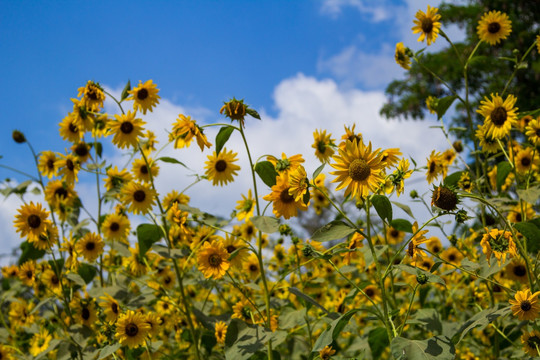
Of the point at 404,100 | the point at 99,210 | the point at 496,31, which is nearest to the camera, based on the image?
the point at 99,210

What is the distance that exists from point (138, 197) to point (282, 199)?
0.97 m

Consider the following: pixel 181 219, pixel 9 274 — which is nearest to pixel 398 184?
pixel 181 219

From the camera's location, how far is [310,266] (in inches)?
115

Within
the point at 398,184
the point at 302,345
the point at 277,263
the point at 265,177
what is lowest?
the point at 302,345

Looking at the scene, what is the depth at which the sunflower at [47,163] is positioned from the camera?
290cm

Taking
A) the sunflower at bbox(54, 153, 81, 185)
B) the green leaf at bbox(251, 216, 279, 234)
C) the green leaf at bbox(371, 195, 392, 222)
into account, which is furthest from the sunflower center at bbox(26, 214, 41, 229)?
the green leaf at bbox(371, 195, 392, 222)

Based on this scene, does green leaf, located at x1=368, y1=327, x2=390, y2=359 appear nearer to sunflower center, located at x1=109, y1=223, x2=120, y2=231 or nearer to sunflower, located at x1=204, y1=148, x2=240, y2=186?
sunflower, located at x1=204, y1=148, x2=240, y2=186

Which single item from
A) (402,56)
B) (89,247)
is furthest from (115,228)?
(402,56)

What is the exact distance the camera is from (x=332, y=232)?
154cm

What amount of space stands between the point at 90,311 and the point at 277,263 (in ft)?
Result: 3.91

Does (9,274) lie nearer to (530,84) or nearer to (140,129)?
(140,129)

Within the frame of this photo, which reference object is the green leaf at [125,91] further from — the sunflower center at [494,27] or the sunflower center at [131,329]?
the sunflower center at [494,27]

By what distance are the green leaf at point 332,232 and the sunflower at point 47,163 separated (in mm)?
1939

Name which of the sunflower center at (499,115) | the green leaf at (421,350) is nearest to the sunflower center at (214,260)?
the green leaf at (421,350)
